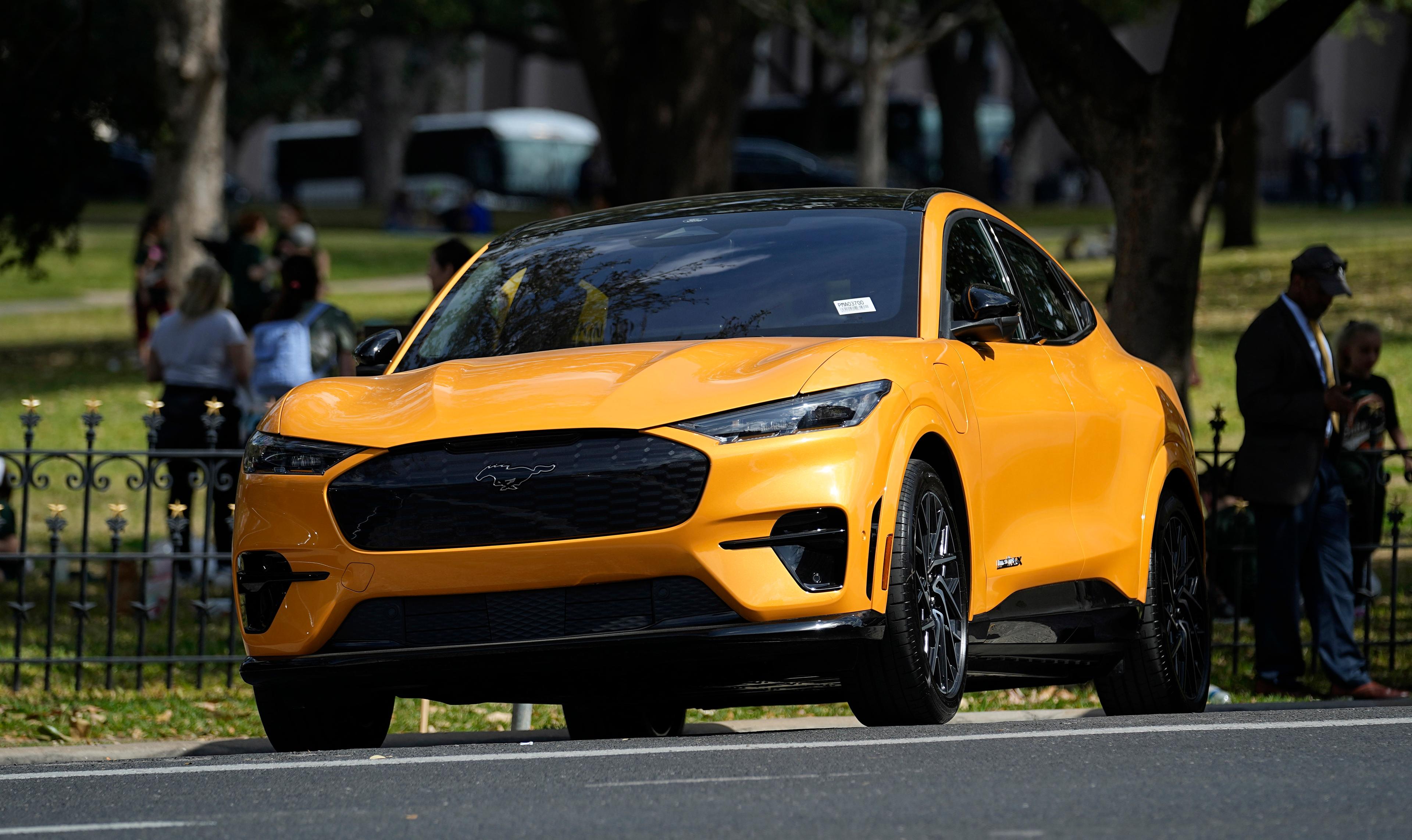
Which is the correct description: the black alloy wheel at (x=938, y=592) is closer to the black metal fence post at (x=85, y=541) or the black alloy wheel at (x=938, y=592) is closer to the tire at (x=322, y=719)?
the tire at (x=322, y=719)

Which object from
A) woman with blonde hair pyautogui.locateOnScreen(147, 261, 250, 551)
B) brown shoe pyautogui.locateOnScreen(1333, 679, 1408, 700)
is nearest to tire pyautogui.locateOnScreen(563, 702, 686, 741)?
brown shoe pyautogui.locateOnScreen(1333, 679, 1408, 700)

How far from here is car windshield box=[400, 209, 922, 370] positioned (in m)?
6.50

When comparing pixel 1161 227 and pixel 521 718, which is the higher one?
pixel 1161 227

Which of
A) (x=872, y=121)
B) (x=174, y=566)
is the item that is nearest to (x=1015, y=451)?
(x=174, y=566)

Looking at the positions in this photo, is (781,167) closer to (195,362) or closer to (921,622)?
(195,362)

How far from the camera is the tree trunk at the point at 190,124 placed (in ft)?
71.7

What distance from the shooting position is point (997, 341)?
677cm

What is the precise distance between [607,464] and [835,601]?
0.68 meters

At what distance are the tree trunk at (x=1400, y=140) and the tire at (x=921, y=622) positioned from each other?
43.4 m

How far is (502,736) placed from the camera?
8.09m

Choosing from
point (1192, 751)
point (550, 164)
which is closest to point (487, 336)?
point (1192, 751)

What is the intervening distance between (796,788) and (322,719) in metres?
1.89

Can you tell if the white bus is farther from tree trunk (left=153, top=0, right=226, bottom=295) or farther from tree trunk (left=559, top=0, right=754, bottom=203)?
tree trunk (left=559, top=0, right=754, bottom=203)

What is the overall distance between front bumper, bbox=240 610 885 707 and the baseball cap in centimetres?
402
